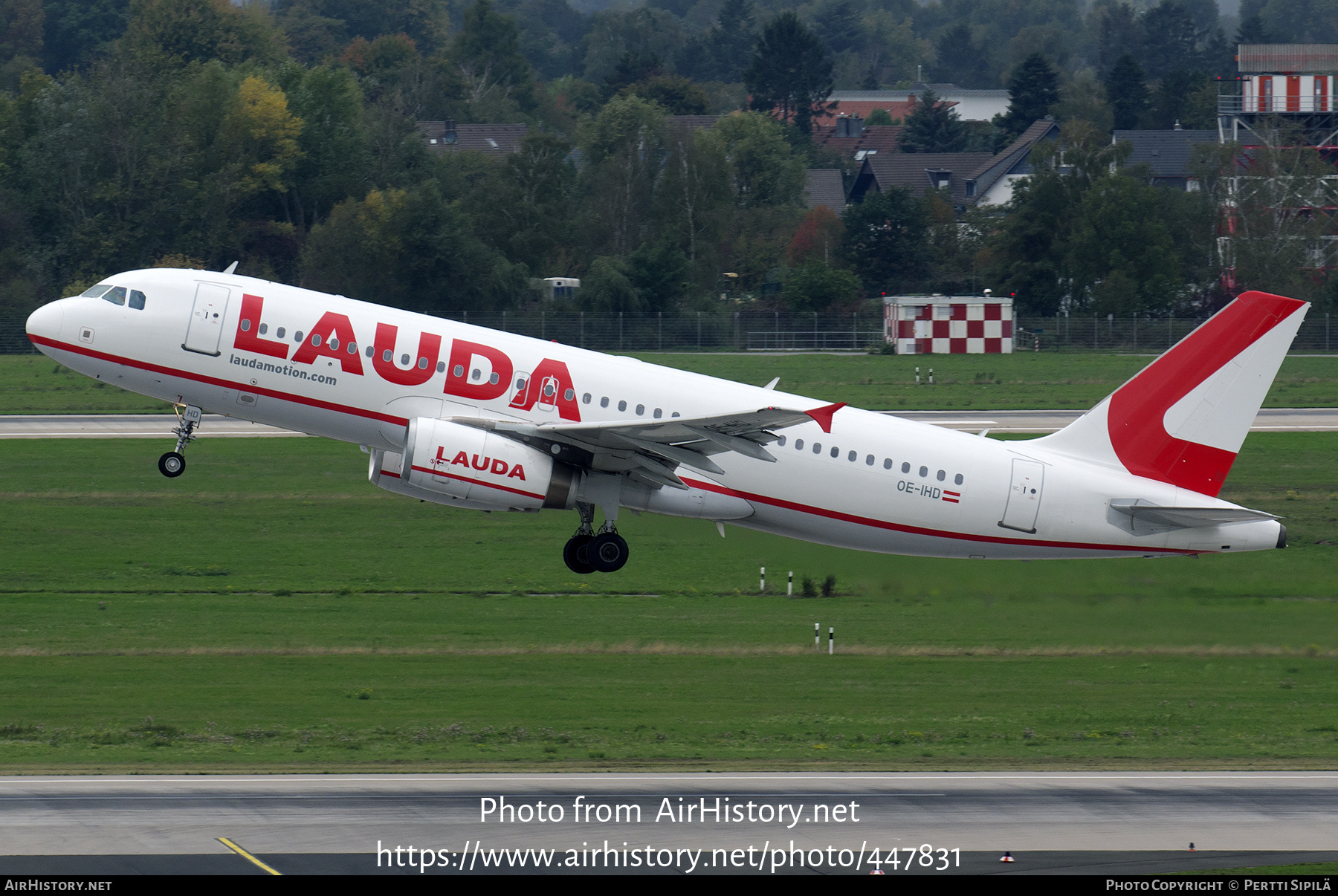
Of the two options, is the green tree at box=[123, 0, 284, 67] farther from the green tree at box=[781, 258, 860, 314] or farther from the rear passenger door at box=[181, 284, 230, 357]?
the rear passenger door at box=[181, 284, 230, 357]

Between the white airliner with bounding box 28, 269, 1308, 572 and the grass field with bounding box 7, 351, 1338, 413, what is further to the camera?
the grass field with bounding box 7, 351, 1338, 413

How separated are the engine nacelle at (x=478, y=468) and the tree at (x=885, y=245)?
108 m

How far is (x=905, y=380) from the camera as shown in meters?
97.5

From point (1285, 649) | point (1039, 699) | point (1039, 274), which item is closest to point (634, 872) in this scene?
point (1039, 699)

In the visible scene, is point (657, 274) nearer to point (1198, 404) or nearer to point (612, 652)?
point (612, 652)

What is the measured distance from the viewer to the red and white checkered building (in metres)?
111

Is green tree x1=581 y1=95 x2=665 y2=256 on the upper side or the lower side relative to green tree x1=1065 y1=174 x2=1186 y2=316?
upper

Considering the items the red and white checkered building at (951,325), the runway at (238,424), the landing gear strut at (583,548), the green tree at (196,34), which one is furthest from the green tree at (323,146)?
the landing gear strut at (583,548)

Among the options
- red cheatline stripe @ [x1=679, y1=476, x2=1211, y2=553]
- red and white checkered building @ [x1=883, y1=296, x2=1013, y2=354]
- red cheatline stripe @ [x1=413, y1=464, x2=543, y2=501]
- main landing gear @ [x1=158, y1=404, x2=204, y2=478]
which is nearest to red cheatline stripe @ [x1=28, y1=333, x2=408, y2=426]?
main landing gear @ [x1=158, y1=404, x2=204, y2=478]

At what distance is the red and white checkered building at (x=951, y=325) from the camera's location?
11062 cm

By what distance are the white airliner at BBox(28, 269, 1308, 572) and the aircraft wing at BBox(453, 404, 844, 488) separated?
2.4 inches

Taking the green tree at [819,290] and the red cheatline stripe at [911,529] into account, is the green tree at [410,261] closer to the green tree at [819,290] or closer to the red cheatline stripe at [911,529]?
the green tree at [819,290]

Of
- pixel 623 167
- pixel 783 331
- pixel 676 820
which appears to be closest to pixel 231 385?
pixel 676 820

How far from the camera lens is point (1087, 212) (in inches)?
4909
